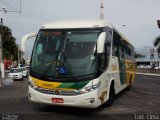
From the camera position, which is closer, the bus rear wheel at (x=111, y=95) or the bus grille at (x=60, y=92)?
the bus grille at (x=60, y=92)

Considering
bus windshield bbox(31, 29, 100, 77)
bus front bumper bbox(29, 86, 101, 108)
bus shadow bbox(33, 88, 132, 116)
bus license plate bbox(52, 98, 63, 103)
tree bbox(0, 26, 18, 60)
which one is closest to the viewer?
bus front bumper bbox(29, 86, 101, 108)

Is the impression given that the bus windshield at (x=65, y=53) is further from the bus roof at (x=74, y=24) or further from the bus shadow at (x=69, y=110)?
the bus shadow at (x=69, y=110)

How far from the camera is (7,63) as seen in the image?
9094cm

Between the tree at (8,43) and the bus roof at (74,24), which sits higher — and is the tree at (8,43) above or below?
above

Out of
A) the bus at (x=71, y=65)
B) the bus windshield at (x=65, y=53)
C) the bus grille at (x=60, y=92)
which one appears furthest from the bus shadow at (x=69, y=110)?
the bus windshield at (x=65, y=53)

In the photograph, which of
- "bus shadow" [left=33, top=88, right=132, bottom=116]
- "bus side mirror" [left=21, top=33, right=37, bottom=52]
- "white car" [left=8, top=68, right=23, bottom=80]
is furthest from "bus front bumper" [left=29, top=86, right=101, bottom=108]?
"white car" [left=8, top=68, right=23, bottom=80]

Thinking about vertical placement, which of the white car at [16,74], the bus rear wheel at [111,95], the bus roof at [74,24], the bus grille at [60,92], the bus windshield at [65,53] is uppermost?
the bus roof at [74,24]

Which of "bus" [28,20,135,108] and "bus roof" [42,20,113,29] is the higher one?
"bus roof" [42,20,113,29]

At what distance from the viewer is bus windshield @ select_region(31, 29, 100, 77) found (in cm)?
1077

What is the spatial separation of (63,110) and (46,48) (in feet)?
7.81

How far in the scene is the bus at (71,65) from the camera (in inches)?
416

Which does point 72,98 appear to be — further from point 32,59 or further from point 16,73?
point 16,73

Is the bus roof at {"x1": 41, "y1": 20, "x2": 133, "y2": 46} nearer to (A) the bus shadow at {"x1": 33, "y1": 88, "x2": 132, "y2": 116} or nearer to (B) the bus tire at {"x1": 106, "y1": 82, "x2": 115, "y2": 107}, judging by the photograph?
(B) the bus tire at {"x1": 106, "y1": 82, "x2": 115, "y2": 107}

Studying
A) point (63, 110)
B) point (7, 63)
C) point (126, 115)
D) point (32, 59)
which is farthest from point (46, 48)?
point (7, 63)
